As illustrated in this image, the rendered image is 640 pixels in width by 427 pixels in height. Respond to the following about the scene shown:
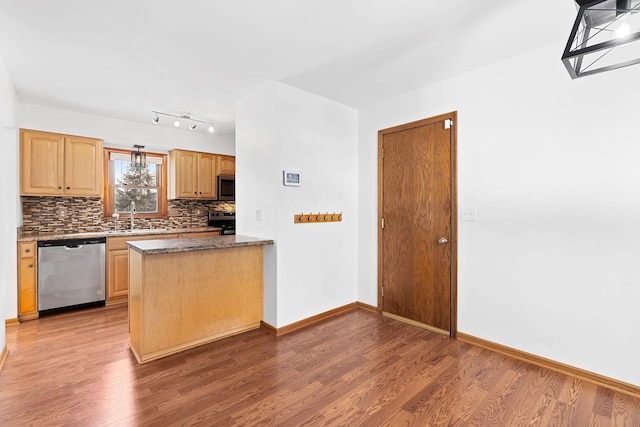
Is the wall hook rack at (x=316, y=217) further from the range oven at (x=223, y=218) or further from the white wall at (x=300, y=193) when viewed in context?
the range oven at (x=223, y=218)

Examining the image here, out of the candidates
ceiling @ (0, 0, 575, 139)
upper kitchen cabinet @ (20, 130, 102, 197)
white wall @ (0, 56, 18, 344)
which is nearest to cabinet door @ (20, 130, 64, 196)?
upper kitchen cabinet @ (20, 130, 102, 197)

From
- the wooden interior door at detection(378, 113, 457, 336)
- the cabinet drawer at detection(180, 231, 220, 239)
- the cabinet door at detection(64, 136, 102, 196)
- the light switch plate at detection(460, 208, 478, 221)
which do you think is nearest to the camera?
the light switch plate at detection(460, 208, 478, 221)

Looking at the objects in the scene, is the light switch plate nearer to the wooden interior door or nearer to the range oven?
the wooden interior door

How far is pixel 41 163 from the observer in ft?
12.1

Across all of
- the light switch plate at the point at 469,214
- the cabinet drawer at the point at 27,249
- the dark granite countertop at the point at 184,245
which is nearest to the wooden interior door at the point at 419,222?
the light switch plate at the point at 469,214

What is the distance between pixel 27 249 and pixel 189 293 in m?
2.19

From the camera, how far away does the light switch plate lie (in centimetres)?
281

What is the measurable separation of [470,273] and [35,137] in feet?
16.3

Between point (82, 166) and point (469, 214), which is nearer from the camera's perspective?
point (469, 214)

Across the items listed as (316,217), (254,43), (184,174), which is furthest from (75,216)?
(254,43)

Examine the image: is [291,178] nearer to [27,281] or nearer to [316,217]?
[316,217]

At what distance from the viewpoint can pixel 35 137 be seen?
3664 millimetres

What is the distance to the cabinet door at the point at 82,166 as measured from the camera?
388cm

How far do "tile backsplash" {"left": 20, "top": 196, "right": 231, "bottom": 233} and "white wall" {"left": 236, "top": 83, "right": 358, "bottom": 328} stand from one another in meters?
2.08
